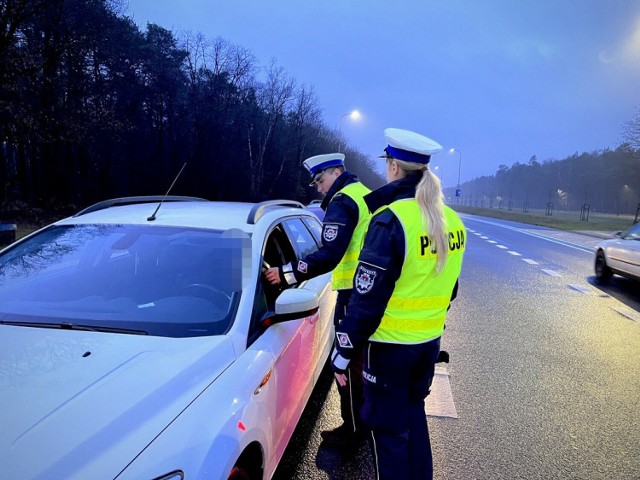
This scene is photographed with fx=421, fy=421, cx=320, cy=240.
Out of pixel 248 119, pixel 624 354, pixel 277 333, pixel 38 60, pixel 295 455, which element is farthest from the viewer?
pixel 248 119

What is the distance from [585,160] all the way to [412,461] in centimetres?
12289

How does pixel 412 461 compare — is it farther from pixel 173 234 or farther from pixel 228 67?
pixel 228 67

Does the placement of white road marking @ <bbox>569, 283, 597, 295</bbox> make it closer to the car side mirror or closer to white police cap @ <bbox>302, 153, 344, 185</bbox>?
white police cap @ <bbox>302, 153, 344, 185</bbox>

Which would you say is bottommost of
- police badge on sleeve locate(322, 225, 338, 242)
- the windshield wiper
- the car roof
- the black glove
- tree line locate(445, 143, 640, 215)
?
the black glove

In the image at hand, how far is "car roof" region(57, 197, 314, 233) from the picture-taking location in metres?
2.62

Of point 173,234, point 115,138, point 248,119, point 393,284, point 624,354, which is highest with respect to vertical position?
point 248,119

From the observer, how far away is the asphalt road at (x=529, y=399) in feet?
9.16

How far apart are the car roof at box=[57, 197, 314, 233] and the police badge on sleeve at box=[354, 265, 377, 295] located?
2.81 feet

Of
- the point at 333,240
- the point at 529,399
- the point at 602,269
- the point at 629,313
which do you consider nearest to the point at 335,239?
the point at 333,240

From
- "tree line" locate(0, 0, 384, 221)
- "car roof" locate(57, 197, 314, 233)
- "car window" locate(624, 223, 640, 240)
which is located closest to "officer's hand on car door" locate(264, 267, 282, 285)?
"car roof" locate(57, 197, 314, 233)

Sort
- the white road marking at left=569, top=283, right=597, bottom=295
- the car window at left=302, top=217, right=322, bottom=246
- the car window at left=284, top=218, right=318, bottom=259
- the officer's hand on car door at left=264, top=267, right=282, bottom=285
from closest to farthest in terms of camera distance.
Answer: the officer's hand on car door at left=264, top=267, right=282, bottom=285
the car window at left=284, top=218, right=318, bottom=259
the car window at left=302, top=217, right=322, bottom=246
the white road marking at left=569, top=283, right=597, bottom=295

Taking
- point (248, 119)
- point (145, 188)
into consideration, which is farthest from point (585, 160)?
point (145, 188)

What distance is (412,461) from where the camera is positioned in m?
2.14

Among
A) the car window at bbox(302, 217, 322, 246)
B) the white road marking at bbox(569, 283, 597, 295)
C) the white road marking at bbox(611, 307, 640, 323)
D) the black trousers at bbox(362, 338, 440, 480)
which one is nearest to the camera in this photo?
the black trousers at bbox(362, 338, 440, 480)
